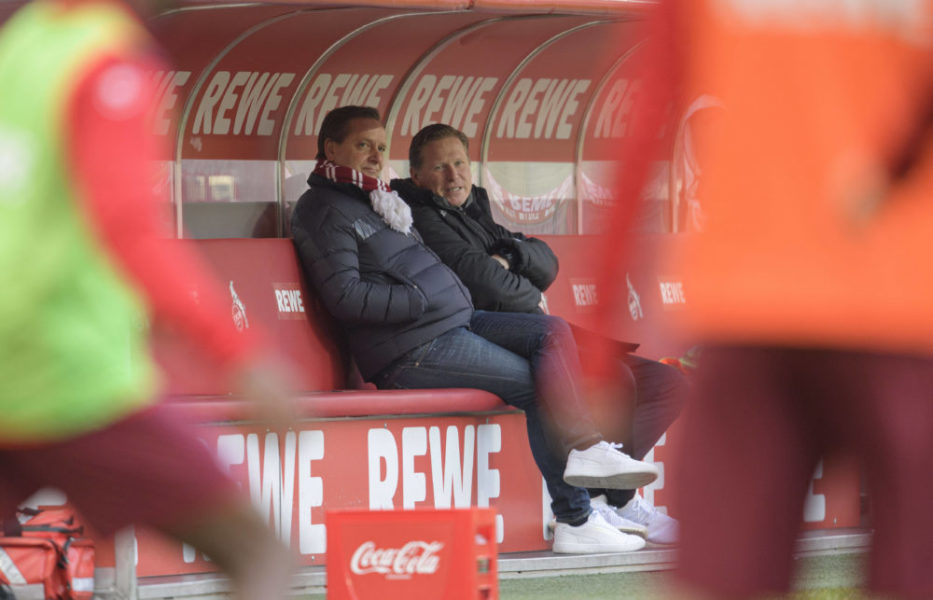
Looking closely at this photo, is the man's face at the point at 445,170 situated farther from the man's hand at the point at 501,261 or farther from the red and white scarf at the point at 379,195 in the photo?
the red and white scarf at the point at 379,195

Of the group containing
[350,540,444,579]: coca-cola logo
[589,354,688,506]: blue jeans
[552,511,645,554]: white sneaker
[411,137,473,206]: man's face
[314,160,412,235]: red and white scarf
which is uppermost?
[411,137,473,206]: man's face

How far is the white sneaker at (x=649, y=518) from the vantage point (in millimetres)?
6855

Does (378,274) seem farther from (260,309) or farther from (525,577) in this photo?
(525,577)

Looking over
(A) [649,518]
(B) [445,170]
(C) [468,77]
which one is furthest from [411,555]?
(C) [468,77]

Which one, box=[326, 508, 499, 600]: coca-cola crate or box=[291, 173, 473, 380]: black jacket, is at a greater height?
box=[291, 173, 473, 380]: black jacket

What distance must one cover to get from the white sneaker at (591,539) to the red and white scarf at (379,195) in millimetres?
1329

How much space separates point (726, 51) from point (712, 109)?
10 cm

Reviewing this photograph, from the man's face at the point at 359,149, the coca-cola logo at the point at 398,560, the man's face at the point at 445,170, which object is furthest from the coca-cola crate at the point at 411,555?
the man's face at the point at 445,170

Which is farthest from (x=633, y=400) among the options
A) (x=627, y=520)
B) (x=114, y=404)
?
(x=114, y=404)

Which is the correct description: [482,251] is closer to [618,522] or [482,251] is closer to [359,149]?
[359,149]

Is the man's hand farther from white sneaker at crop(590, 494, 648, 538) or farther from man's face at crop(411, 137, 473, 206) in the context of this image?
white sneaker at crop(590, 494, 648, 538)

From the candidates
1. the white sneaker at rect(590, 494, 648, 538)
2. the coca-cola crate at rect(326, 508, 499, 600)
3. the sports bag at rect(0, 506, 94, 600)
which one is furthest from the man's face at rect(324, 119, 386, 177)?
the coca-cola crate at rect(326, 508, 499, 600)

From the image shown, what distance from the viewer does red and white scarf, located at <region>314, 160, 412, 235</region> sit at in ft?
22.7

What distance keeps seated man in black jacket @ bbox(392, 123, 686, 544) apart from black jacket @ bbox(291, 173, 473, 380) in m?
0.21
